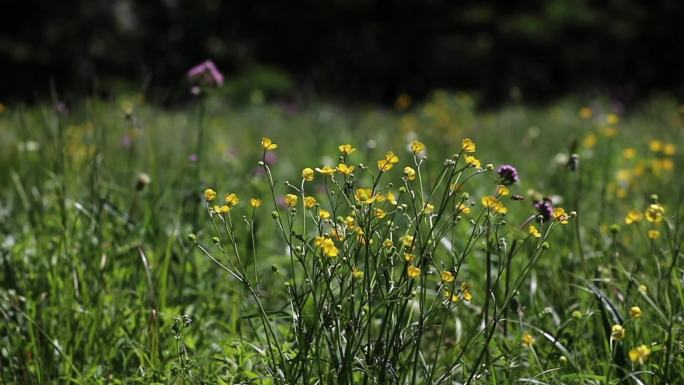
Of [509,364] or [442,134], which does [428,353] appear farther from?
[442,134]

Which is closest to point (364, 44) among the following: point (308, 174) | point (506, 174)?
point (506, 174)

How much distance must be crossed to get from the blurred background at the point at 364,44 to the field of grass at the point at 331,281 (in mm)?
7851

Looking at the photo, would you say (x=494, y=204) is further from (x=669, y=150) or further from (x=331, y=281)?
(x=669, y=150)

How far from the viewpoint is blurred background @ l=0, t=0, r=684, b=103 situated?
1096cm

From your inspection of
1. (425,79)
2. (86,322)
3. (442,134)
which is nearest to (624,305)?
(86,322)

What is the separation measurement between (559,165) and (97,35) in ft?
36.2

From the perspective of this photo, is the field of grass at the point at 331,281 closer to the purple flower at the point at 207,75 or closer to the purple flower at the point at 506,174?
the purple flower at the point at 506,174

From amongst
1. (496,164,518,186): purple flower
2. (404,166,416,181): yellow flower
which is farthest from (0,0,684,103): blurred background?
(404,166,416,181): yellow flower

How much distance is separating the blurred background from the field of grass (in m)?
7.85

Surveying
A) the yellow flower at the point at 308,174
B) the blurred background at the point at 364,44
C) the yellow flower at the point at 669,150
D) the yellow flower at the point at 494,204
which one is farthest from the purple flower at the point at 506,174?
the blurred background at the point at 364,44

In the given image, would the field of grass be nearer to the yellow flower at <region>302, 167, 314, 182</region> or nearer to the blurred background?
the yellow flower at <region>302, 167, 314, 182</region>

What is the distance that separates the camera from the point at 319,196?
2.86 metres

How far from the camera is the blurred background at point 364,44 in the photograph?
36.0 feet

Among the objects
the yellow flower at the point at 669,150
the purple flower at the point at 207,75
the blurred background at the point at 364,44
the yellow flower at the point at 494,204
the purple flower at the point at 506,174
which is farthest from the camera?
the blurred background at the point at 364,44
